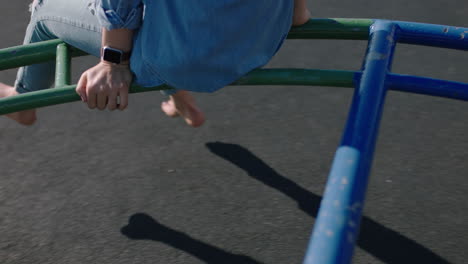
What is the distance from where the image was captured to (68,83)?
1416mm

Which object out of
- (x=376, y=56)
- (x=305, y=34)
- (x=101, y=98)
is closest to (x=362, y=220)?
(x=305, y=34)

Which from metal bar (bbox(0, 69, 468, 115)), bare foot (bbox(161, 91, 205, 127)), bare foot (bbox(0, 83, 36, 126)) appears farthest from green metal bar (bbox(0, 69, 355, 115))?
bare foot (bbox(161, 91, 205, 127))

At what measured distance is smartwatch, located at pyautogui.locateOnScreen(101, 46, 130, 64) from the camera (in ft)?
4.46

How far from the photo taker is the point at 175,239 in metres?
2.11

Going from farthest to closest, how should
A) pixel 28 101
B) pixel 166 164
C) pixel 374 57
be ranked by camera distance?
1. pixel 166 164
2. pixel 28 101
3. pixel 374 57

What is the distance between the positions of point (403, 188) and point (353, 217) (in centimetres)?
159

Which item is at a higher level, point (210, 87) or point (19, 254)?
point (210, 87)

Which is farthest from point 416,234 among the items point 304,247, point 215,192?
point 215,192

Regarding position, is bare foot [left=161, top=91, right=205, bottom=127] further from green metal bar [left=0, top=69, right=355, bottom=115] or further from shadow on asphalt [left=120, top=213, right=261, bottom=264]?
green metal bar [left=0, top=69, right=355, bottom=115]

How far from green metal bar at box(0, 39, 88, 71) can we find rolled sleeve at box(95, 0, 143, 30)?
0.81 feet

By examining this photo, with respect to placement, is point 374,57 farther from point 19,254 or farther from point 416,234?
point 19,254

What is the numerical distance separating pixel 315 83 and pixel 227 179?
1066 millimetres

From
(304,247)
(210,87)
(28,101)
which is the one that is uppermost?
(210,87)

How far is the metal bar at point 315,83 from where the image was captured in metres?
1.28
